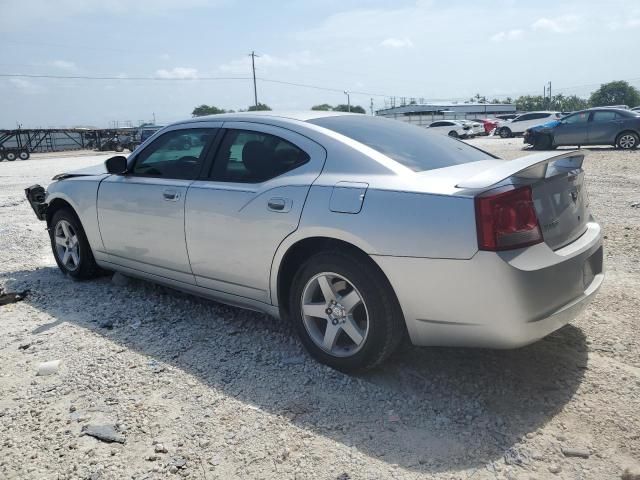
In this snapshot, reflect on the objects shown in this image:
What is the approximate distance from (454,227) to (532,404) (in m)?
1.07

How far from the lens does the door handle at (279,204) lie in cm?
345

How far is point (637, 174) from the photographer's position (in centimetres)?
1188

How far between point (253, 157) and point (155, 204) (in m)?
1.00

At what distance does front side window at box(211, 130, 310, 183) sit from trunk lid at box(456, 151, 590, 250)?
1.20 metres

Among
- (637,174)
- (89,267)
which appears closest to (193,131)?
(89,267)

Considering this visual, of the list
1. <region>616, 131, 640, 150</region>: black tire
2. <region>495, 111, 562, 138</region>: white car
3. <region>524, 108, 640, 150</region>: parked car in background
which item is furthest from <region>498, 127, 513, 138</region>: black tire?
<region>616, 131, 640, 150</region>: black tire

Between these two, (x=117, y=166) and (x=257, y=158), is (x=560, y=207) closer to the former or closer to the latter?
(x=257, y=158)

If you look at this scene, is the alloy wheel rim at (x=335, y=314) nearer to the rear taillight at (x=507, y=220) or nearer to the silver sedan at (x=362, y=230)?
the silver sedan at (x=362, y=230)

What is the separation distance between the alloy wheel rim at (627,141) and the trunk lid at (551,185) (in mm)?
17844

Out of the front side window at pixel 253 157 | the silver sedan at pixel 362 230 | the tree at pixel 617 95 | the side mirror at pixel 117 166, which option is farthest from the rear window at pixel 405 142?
the tree at pixel 617 95

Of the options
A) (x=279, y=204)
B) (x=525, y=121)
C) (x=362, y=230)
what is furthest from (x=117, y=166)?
(x=525, y=121)

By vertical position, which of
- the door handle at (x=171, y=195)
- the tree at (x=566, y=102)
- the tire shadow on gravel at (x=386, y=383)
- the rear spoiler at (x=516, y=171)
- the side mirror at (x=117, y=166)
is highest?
the tree at (x=566, y=102)

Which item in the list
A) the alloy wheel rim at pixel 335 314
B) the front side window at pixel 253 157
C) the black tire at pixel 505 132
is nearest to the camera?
the alloy wheel rim at pixel 335 314

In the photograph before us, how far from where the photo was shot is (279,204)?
350cm
